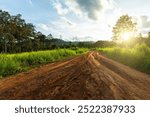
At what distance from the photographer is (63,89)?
8.59 metres

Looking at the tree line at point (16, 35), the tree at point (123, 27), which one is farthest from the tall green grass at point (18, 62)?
the tree line at point (16, 35)

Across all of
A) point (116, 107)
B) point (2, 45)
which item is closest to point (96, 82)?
point (116, 107)

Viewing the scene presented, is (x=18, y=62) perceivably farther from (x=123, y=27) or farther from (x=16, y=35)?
(x=16, y=35)

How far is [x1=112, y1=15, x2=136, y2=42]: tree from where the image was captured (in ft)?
197

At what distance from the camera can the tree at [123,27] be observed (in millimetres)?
60006

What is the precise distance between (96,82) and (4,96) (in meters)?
3.39

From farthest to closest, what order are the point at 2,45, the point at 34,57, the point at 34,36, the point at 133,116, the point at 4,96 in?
the point at 34,36 → the point at 2,45 → the point at 34,57 → the point at 4,96 → the point at 133,116

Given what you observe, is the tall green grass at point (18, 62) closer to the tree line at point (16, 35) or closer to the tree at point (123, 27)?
the tree at point (123, 27)

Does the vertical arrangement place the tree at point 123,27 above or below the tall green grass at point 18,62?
above

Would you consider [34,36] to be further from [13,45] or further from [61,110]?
[61,110]

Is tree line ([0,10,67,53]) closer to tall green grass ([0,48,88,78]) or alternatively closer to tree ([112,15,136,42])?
tree ([112,15,136,42])

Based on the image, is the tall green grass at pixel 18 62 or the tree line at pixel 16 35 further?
the tree line at pixel 16 35

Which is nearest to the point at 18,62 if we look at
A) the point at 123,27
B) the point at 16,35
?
the point at 123,27

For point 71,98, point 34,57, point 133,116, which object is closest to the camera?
point 133,116
